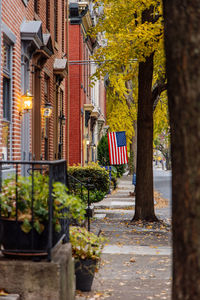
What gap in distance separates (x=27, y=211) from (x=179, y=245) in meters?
1.79

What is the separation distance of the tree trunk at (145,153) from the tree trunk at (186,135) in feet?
36.3

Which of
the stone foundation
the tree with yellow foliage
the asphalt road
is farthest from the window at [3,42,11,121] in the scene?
the asphalt road

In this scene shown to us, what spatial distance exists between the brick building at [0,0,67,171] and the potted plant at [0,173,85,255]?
5.37 metres

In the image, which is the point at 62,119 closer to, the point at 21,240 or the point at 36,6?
the point at 36,6

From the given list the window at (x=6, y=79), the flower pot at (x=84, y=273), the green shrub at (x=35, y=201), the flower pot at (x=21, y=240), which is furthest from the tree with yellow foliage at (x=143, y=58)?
the flower pot at (x=21, y=240)

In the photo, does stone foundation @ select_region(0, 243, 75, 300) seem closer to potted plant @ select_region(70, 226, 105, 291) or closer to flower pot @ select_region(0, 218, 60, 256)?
flower pot @ select_region(0, 218, 60, 256)

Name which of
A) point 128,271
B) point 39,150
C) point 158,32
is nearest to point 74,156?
point 39,150

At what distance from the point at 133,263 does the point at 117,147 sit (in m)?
15.0

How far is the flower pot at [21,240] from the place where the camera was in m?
5.05

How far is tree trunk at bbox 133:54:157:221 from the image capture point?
15000mm

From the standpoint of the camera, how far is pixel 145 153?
15.1 m

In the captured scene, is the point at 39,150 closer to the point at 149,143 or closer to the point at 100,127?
the point at 149,143

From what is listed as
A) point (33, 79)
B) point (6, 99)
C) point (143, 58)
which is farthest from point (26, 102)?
point (143, 58)

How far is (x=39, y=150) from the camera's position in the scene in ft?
48.9
